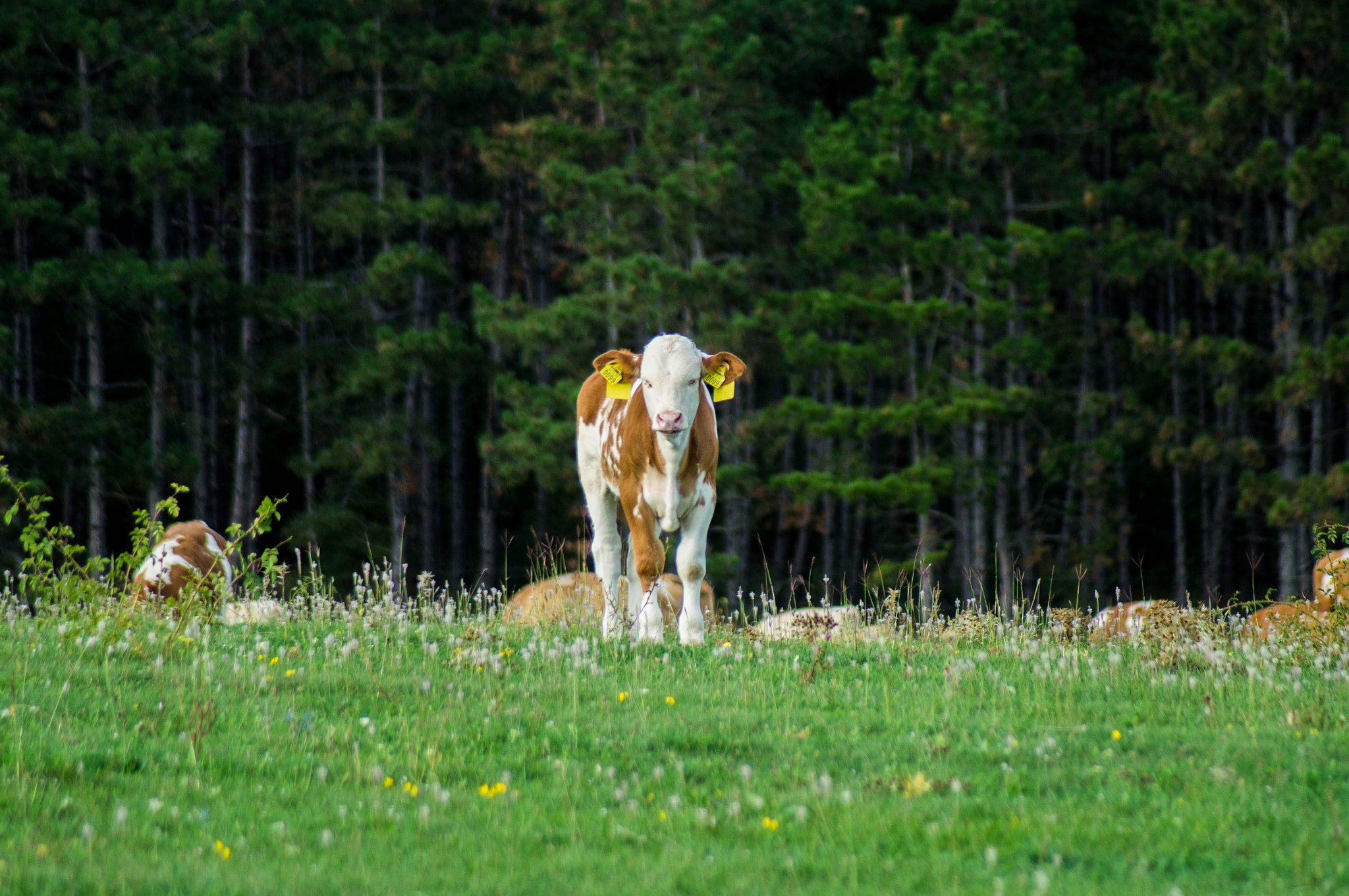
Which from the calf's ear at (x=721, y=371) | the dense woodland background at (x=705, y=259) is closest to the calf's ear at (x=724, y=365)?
the calf's ear at (x=721, y=371)

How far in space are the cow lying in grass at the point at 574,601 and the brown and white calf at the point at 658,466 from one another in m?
0.22

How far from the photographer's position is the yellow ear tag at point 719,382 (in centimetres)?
971

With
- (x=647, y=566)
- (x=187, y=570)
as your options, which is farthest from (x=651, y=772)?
(x=187, y=570)

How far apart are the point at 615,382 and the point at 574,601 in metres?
2.47

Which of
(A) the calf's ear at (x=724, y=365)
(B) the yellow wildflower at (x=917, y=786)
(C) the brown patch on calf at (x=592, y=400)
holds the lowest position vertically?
(B) the yellow wildflower at (x=917, y=786)

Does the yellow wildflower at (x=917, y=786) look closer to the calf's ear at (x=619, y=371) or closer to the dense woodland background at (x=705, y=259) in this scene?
the calf's ear at (x=619, y=371)

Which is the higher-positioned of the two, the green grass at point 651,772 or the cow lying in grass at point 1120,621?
the green grass at point 651,772

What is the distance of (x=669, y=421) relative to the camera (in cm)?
837

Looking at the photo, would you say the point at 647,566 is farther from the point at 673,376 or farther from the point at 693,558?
the point at 673,376

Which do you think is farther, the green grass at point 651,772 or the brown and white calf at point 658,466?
the brown and white calf at point 658,466

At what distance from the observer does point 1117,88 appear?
105ft

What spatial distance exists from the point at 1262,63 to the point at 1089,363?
8262mm

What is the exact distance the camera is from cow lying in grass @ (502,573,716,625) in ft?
33.1

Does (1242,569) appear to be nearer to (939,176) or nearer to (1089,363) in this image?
(1089,363)
